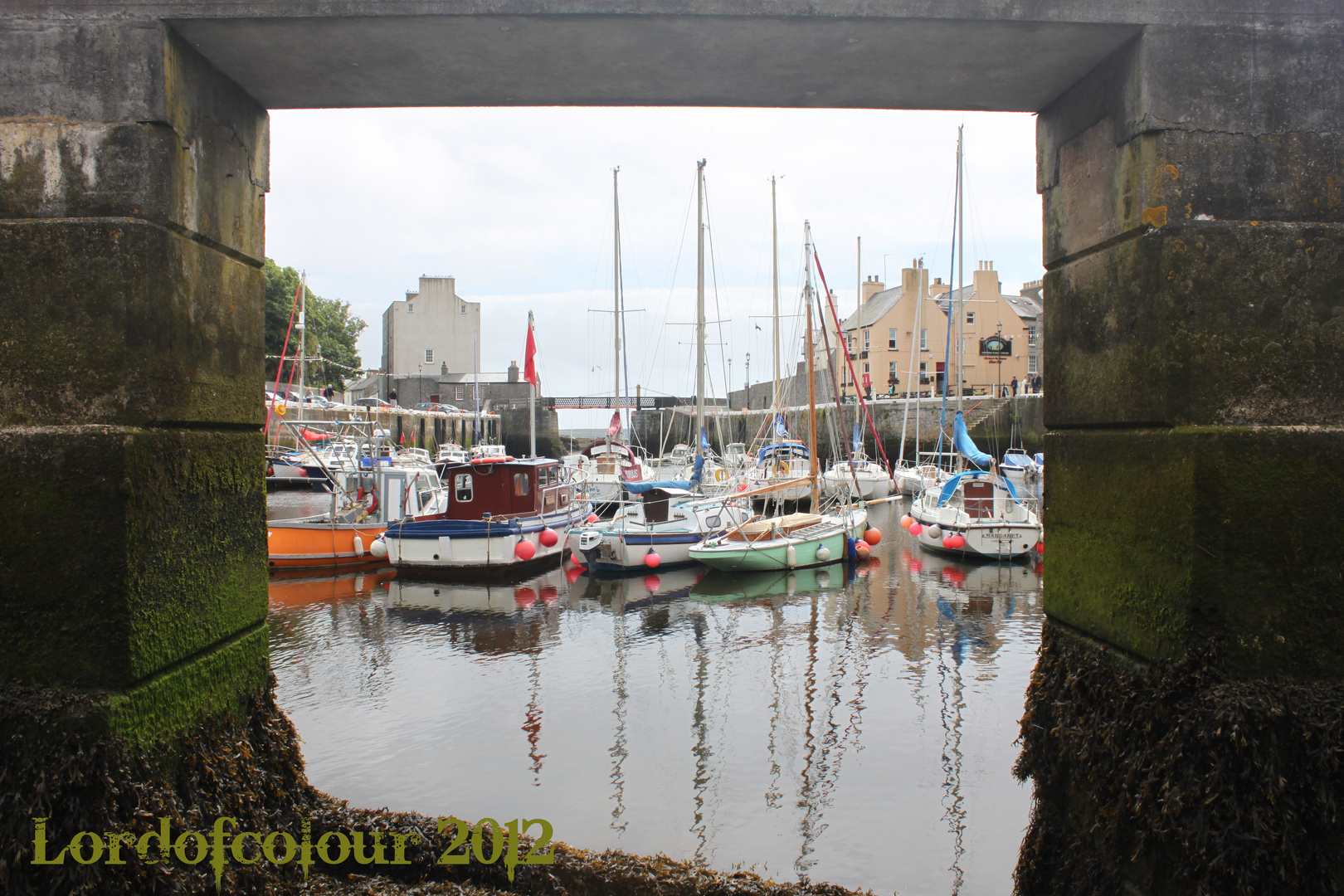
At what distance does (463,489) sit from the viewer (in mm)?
18297

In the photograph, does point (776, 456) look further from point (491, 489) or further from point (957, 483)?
point (491, 489)

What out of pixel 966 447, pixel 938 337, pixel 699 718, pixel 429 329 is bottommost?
pixel 699 718

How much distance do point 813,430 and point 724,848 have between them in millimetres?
13369

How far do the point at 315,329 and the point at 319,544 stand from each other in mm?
37844

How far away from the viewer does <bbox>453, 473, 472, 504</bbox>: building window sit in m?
18.1

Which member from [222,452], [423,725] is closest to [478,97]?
[222,452]

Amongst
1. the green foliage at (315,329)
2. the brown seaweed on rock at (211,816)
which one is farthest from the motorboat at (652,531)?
the green foliage at (315,329)

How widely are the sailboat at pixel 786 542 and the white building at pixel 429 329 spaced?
52.3 m

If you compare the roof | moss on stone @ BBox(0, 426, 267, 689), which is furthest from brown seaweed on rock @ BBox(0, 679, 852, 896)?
the roof

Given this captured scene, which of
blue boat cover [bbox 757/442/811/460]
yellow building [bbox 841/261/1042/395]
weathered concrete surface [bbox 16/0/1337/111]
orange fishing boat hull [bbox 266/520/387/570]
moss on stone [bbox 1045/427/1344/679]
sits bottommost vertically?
orange fishing boat hull [bbox 266/520/387/570]

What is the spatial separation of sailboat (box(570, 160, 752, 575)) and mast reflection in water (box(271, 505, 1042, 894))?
2497 mm

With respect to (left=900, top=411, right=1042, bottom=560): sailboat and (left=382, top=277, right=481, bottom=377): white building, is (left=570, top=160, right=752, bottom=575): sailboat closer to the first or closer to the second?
(left=900, top=411, right=1042, bottom=560): sailboat

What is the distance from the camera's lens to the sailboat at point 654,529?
1833 centimetres

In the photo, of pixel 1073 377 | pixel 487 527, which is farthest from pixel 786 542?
pixel 1073 377
